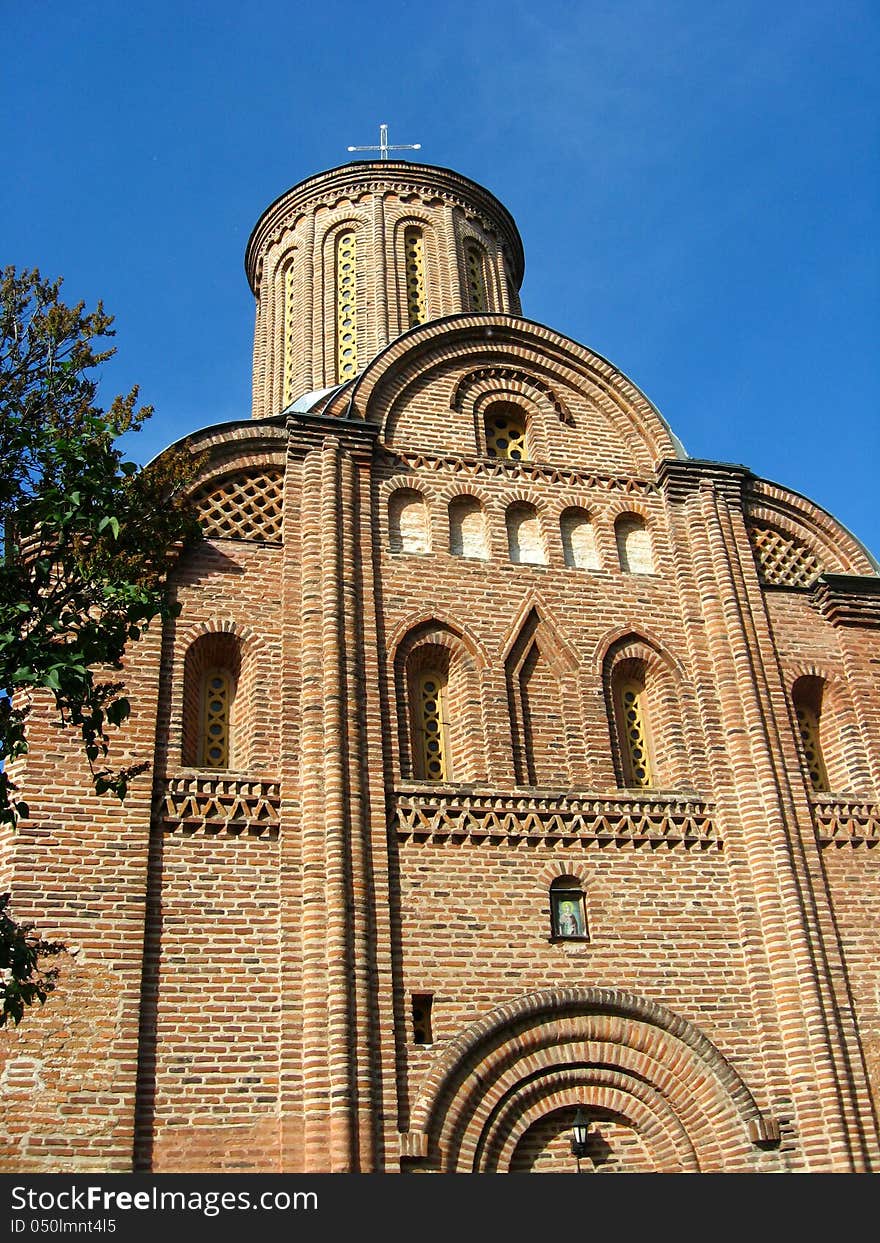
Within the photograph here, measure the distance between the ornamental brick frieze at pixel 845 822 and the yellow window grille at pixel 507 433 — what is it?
4964mm

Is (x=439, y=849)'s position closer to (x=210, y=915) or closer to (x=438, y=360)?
(x=210, y=915)

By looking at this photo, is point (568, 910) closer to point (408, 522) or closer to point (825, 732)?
point (825, 732)

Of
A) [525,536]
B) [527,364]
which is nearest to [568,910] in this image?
[525,536]

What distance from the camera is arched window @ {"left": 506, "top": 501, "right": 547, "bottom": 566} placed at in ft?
41.7

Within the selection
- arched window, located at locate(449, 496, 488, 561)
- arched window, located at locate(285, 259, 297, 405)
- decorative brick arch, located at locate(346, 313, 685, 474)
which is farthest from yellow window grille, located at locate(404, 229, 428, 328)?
arched window, located at locate(449, 496, 488, 561)

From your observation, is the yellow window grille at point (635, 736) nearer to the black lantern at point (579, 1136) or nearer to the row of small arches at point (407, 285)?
the black lantern at point (579, 1136)

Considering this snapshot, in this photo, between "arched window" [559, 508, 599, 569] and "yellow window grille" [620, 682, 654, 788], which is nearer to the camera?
"yellow window grille" [620, 682, 654, 788]

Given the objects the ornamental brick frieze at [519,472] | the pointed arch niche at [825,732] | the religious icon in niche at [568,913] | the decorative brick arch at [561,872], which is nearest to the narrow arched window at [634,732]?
the decorative brick arch at [561,872]

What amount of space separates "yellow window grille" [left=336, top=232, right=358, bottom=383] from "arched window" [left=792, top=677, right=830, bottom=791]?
704 cm

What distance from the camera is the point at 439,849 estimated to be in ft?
34.6

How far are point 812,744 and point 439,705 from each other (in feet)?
13.4

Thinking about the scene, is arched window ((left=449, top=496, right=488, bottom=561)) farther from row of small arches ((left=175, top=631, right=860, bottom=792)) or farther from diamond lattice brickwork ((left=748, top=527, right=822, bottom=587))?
diamond lattice brickwork ((left=748, top=527, right=822, bottom=587))

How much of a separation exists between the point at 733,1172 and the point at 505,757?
12.8ft
